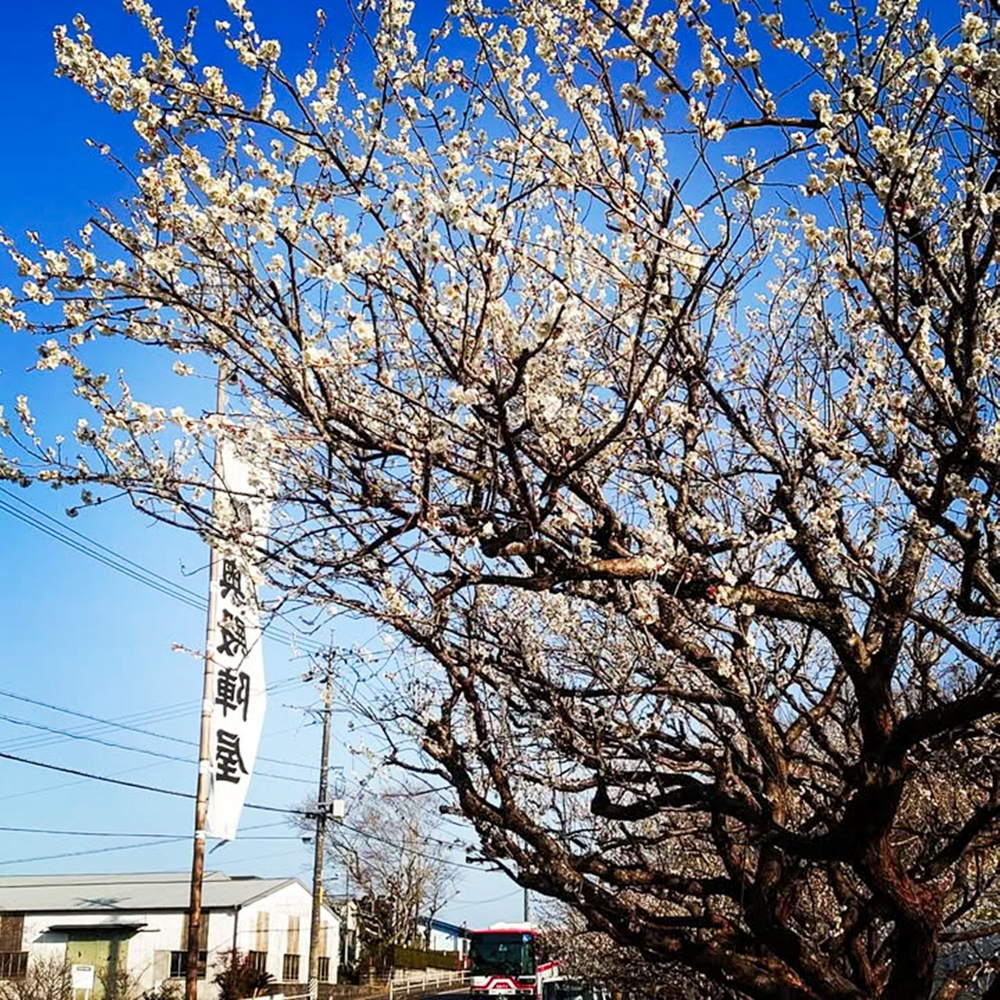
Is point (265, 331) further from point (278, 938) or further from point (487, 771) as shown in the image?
point (278, 938)

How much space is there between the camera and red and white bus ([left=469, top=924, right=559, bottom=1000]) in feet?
93.6

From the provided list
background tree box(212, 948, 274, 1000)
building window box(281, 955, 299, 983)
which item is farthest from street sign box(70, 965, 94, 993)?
A: building window box(281, 955, 299, 983)

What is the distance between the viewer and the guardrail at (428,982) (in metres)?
Answer: 38.6

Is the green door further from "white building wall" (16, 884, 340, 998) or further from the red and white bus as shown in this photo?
the red and white bus

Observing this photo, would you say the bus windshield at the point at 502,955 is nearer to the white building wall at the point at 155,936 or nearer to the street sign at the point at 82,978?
the white building wall at the point at 155,936

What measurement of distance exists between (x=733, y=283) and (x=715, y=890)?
421cm

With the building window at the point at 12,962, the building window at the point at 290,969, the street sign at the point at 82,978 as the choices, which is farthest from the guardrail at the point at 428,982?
the street sign at the point at 82,978

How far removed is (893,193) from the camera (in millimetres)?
3494

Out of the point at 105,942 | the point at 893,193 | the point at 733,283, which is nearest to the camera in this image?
the point at 893,193

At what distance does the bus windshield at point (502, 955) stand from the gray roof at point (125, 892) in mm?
7278

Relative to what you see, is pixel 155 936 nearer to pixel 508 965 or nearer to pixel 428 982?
pixel 508 965

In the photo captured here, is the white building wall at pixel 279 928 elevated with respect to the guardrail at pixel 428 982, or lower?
elevated

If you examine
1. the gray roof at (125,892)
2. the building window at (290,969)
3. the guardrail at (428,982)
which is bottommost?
the guardrail at (428,982)

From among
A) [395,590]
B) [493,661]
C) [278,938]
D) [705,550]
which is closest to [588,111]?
[705,550]
